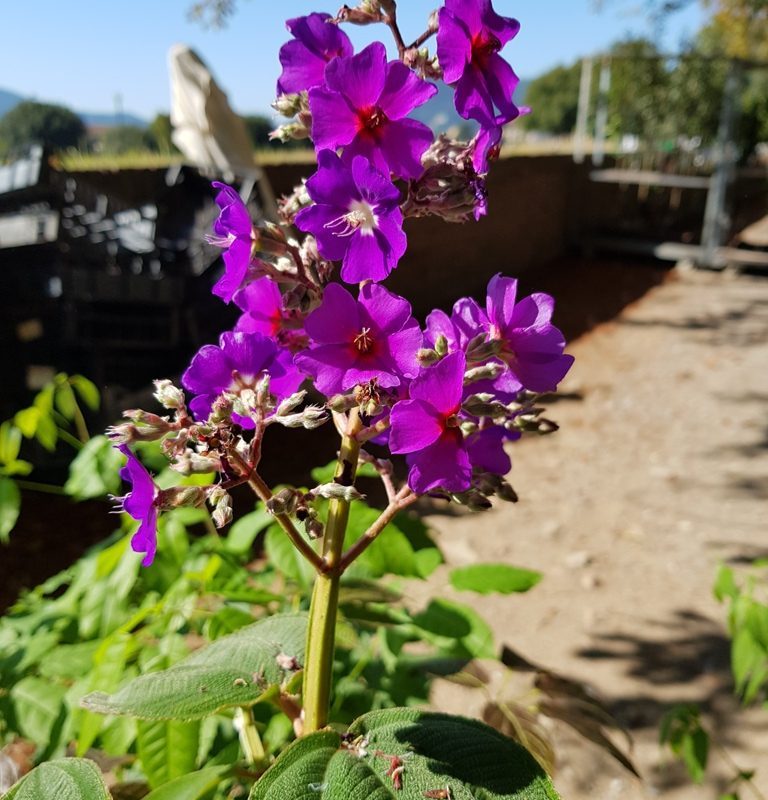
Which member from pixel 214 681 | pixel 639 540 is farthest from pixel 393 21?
pixel 639 540

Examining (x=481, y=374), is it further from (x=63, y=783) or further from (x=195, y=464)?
(x=63, y=783)

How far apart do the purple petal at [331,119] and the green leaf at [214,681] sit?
58 cm

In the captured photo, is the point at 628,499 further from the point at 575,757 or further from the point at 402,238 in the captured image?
the point at 402,238

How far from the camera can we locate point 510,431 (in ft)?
3.04

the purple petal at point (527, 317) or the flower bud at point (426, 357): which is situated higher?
the purple petal at point (527, 317)

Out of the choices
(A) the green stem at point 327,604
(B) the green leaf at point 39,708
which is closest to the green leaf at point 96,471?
(B) the green leaf at point 39,708

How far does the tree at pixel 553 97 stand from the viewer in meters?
37.7

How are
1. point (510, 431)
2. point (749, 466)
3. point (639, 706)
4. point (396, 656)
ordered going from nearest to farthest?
point (510, 431), point (396, 656), point (639, 706), point (749, 466)

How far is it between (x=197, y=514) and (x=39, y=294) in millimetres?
3250

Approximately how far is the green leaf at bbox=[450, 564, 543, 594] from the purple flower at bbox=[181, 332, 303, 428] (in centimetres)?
71

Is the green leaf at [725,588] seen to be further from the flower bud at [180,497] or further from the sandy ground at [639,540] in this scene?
the flower bud at [180,497]

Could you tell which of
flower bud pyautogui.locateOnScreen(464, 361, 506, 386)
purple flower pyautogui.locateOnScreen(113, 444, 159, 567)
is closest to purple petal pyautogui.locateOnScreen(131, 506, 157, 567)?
purple flower pyautogui.locateOnScreen(113, 444, 159, 567)

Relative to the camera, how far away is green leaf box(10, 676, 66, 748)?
1368 millimetres

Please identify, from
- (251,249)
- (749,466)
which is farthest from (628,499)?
Result: (251,249)
